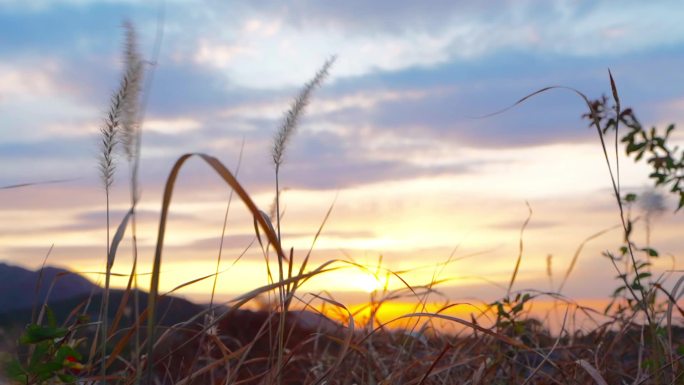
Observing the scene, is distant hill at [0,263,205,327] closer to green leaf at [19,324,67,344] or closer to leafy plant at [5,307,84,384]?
leafy plant at [5,307,84,384]

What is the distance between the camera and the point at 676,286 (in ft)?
7.48

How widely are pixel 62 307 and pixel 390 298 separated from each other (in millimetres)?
2320

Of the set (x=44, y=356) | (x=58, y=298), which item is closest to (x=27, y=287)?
(x=58, y=298)

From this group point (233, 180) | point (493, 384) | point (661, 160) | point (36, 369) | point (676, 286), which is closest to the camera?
point (233, 180)

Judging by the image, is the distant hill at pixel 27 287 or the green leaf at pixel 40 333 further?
the distant hill at pixel 27 287

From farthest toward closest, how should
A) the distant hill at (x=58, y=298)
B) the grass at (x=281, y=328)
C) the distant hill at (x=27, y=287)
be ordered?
the distant hill at (x=27, y=287), the distant hill at (x=58, y=298), the grass at (x=281, y=328)

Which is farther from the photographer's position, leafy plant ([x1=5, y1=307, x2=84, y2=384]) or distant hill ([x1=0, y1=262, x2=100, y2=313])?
distant hill ([x1=0, y1=262, x2=100, y2=313])

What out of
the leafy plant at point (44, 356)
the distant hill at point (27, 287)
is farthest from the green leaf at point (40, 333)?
the distant hill at point (27, 287)

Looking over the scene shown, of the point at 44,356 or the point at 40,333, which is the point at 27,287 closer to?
the point at 44,356

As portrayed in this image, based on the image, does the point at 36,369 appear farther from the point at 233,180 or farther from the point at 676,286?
the point at 676,286

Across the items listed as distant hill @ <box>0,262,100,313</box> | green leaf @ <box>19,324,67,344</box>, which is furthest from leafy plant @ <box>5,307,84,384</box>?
distant hill @ <box>0,262,100,313</box>

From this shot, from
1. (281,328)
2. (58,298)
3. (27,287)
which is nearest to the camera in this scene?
(281,328)

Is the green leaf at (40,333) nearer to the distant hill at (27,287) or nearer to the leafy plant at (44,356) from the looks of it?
the leafy plant at (44,356)

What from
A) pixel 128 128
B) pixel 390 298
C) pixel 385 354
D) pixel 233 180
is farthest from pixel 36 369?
pixel 385 354
